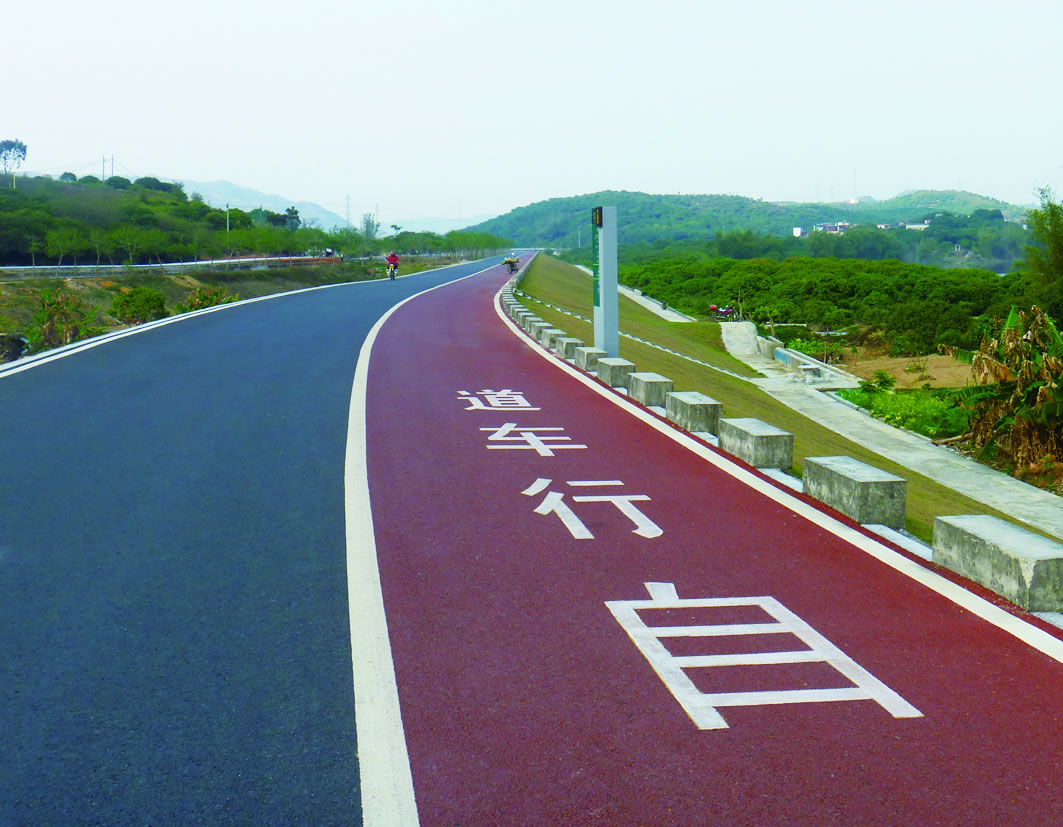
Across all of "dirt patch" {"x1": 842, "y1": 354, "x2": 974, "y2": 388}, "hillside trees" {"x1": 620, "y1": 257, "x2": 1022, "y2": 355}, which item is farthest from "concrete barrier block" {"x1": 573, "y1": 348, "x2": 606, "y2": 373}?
"hillside trees" {"x1": 620, "y1": 257, "x2": 1022, "y2": 355}

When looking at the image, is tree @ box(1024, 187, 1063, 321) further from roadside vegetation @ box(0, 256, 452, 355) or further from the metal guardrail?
the metal guardrail

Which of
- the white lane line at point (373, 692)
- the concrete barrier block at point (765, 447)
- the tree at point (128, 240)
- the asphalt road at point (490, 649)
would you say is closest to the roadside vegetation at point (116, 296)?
the asphalt road at point (490, 649)

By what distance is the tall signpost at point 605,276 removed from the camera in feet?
48.4

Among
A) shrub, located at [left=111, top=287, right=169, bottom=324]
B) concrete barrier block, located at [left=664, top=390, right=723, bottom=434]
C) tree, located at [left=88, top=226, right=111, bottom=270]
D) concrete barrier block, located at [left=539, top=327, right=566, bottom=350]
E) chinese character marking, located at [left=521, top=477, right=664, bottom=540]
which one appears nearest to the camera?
chinese character marking, located at [left=521, top=477, right=664, bottom=540]

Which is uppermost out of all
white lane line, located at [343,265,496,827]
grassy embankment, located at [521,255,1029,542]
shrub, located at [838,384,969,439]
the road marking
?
white lane line, located at [343,265,496,827]

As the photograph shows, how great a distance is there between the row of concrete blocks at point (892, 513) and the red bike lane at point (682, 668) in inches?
12.8

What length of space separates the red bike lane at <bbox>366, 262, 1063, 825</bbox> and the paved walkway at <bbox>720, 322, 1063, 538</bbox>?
38.2ft

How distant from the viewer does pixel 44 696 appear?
12.9ft

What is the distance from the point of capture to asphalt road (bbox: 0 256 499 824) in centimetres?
333

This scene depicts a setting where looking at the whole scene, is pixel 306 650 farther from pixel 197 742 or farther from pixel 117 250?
pixel 117 250

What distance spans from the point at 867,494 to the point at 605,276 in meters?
8.89

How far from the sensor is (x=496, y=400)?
11.5 meters

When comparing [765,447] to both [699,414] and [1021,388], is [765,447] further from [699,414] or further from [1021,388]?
[1021,388]

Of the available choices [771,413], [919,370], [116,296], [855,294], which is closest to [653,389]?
[771,413]
